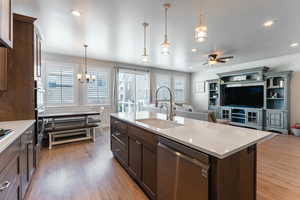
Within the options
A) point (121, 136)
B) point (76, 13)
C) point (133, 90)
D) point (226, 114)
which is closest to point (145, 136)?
point (121, 136)

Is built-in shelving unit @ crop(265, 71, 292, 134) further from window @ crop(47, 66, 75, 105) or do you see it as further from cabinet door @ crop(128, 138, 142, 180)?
window @ crop(47, 66, 75, 105)

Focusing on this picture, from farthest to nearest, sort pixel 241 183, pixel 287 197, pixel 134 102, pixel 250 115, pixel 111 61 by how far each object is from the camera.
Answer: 1. pixel 134 102
2. pixel 111 61
3. pixel 250 115
4. pixel 287 197
5. pixel 241 183

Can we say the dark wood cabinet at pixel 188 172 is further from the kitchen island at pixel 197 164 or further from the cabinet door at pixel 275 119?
the cabinet door at pixel 275 119

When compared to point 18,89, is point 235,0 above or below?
above

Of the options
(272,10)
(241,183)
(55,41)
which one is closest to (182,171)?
(241,183)

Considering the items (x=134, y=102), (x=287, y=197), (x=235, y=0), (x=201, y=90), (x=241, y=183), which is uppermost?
(x=235, y=0)

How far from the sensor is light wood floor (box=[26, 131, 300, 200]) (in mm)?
1930

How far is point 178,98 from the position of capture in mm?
8539

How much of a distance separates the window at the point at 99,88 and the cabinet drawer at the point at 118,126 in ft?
10.7

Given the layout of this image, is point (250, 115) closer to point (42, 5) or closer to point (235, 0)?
point (235, 0)

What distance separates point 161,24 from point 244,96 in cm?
509

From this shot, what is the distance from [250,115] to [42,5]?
6926mm

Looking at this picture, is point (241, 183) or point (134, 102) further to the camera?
point (134, 102)

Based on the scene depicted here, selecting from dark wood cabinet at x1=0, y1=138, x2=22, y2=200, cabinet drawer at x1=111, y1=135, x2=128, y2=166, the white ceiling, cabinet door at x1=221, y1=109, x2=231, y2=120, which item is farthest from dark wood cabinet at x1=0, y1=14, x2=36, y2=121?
cabinet door at x1=221, y1=109, x2=231, y2=120
